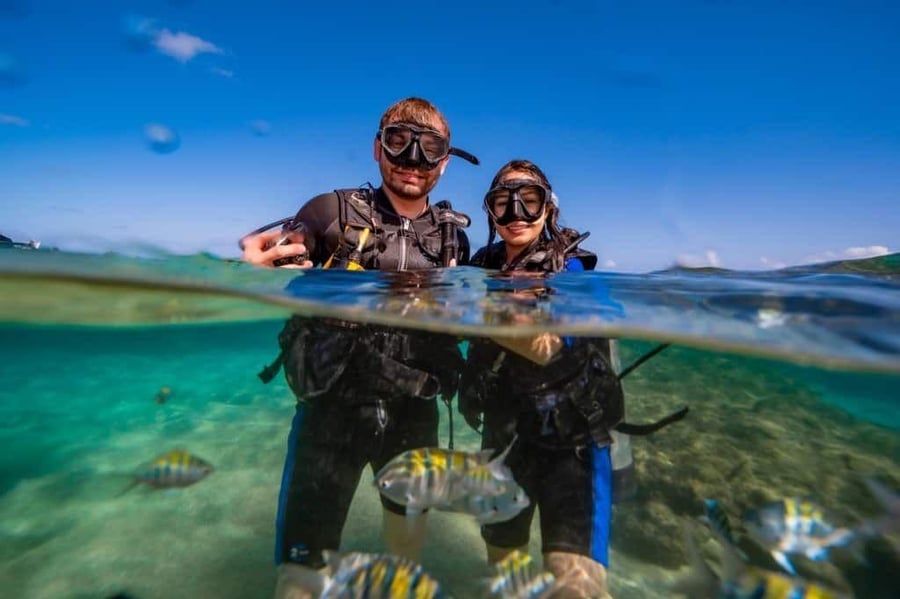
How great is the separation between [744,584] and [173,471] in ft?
18.3

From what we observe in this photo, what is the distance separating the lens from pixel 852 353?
5.75m

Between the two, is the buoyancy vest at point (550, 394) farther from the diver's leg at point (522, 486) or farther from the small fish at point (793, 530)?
the small fish at point (793, 530)

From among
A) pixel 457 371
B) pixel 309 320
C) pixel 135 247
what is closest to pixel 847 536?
pixel 457 371

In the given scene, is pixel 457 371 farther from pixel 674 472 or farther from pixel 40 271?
pixel 674 472

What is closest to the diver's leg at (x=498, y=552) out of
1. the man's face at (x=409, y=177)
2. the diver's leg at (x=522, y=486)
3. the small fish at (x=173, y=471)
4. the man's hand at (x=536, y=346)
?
the diver's leg at (x=522, y=486)

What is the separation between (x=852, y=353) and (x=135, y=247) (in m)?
10.5

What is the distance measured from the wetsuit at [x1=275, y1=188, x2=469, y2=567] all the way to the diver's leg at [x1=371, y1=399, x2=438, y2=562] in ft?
0.04

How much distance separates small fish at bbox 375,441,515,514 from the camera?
11.4 feet

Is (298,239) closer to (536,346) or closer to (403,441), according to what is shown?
(403,441)

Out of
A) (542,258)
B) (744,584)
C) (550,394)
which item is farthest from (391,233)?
(744,584)

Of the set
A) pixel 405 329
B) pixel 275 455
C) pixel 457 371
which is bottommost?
pixel 275 455

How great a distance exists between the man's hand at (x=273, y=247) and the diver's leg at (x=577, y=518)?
11.7 feet

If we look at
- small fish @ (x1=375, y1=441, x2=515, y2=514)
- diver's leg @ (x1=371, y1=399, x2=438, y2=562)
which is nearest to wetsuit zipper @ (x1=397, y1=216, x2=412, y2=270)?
diver's leg @ (x1=371, y1=399, x2=438, y2=562)

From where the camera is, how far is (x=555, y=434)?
4.92 meters
